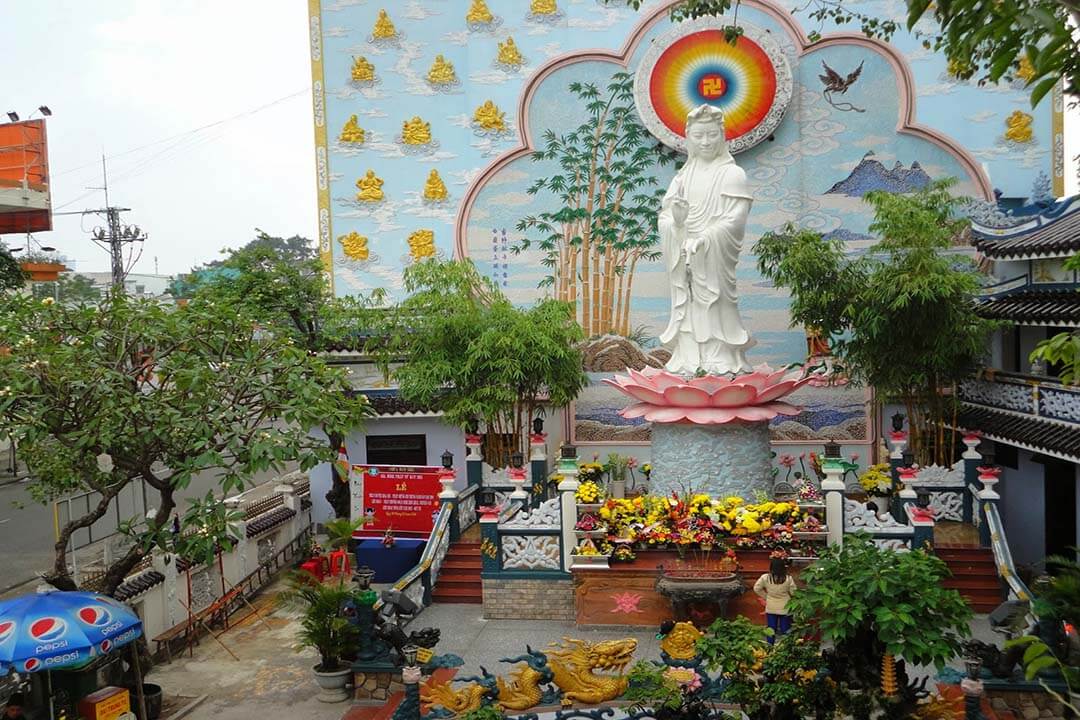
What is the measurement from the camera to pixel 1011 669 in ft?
27.2

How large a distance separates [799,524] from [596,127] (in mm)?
8384

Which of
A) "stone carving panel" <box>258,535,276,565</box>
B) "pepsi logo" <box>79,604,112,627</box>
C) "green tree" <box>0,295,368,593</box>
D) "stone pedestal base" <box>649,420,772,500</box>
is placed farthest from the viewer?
"stone carving panel" <box>258,535,276,565</box>

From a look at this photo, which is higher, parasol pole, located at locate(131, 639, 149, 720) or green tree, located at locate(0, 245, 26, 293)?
green tree, located at locate(0, 245, 26, 293)

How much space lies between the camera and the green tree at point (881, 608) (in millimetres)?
6781

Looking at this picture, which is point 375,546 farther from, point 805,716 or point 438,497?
point 805,716

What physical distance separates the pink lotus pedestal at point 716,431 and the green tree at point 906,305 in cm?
151

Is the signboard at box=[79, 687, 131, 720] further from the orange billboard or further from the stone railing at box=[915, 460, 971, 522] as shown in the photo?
the stone railing at box=[915, 460, 971, 522]

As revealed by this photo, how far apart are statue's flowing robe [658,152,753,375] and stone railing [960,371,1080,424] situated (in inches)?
139

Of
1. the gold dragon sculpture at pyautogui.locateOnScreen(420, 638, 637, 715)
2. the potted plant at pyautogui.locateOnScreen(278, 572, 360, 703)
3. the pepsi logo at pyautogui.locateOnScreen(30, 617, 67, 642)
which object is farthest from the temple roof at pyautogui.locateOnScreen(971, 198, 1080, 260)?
the pepsi logo at pyautogui.locateOnScreen(30, 617, 67, 642)

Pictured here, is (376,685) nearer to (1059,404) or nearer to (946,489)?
(946,489)

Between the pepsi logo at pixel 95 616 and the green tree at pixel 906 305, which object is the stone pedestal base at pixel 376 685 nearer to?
the pepsi logo at pixel 95 616

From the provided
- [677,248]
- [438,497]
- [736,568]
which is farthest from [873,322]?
[438,497]

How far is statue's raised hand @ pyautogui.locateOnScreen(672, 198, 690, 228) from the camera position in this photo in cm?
1325

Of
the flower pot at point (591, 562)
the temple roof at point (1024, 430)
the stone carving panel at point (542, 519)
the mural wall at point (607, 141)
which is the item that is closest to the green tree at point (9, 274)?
the mural wall at point (607, 141)
